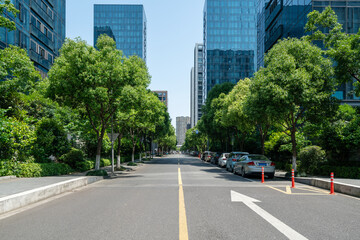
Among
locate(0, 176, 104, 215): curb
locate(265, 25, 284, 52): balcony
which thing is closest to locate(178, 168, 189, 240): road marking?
locate(0, 176, 104, 215): curb

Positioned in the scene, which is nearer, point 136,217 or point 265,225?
point 265,225

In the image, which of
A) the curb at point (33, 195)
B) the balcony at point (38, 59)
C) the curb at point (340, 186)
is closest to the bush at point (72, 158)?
the curb at point (33, 195)

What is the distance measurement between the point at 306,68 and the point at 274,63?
196 cm

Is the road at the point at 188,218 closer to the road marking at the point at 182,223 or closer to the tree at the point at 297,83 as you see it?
the road marking at the point at 182,223

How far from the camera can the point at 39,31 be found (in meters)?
38.1

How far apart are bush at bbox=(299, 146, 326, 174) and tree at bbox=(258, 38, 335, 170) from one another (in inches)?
86.0

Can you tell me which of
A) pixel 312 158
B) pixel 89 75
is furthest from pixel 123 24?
pixel 312 158

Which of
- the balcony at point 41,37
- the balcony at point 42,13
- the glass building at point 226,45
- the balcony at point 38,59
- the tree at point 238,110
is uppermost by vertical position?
the glass building at point 226,45

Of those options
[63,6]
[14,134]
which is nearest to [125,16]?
[63,6]

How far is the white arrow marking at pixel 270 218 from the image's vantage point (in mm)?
5473

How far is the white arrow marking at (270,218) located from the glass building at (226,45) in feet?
327

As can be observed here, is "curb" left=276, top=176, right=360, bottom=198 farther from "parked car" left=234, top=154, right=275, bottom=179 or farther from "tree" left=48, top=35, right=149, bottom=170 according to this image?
"tree" left=48, top=35, right=149, bottom=170

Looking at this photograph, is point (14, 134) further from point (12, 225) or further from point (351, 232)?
point (351, 232)

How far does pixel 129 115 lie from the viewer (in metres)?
24.4
